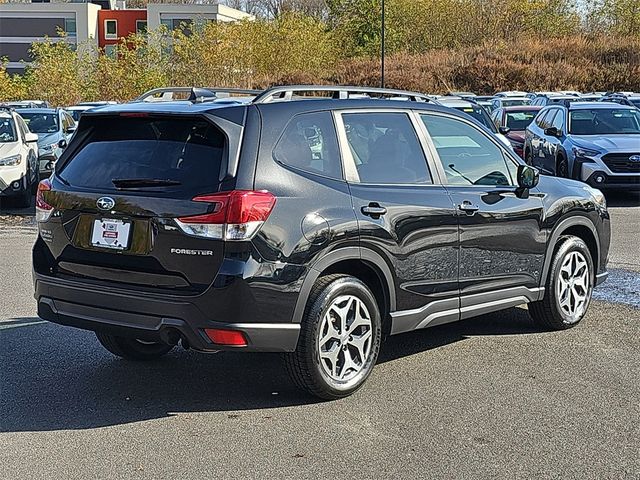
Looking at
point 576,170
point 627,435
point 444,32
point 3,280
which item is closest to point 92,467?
point 627,435

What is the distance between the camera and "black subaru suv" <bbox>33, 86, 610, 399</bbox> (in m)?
5.05

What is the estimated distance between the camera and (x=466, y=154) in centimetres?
670

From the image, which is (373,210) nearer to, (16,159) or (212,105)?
(212,105)

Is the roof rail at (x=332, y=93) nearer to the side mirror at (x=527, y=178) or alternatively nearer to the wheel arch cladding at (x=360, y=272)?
the side mirror at (x=527, y=178)

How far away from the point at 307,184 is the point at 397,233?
76 centimetres

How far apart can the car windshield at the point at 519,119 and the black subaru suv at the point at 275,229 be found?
57.7 ft

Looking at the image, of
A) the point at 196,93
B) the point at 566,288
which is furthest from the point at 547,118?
the point at 196,93

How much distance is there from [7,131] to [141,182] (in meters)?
12.3

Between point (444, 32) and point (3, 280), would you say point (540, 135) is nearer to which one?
point (3, 280)

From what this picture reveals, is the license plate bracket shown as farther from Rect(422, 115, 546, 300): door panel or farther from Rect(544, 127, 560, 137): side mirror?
Rect(544, 127, 560, 137): side mirror

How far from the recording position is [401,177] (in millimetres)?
6031

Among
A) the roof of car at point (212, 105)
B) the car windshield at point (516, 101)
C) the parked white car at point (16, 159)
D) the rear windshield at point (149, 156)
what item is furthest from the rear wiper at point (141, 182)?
the car windshield at point (516, 101)

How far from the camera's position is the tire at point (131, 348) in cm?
638

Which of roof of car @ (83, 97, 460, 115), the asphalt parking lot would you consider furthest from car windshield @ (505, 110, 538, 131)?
roof of car @ (83, 97, 460, 115)
